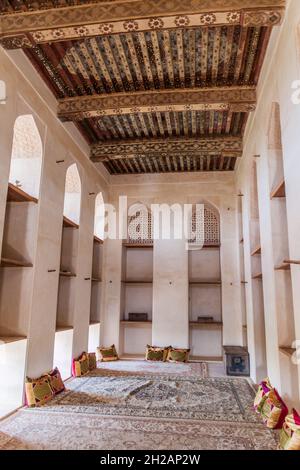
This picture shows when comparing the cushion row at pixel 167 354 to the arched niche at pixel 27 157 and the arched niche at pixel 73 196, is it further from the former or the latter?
the arched niche at pixel 27 157

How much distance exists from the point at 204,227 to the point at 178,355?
3117 mm

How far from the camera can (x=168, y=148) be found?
705 centimetres

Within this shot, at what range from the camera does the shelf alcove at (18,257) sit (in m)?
4.42

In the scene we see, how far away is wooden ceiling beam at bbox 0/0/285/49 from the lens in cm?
365

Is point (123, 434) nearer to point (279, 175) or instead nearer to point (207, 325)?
point (279, 175)

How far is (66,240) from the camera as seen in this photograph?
21.2ft

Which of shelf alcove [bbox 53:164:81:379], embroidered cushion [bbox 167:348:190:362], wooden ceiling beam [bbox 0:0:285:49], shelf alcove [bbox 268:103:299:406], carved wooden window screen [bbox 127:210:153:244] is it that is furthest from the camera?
carved wooden window screen [bbox 127:210:153:244]

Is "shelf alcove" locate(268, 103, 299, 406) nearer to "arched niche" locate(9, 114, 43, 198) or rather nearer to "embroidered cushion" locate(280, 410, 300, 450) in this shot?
"embroidered cushion" locate(280, 410, 300, 450)

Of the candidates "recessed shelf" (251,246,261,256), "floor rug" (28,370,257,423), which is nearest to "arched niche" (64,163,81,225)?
"floor rug" (28,370,257,423)

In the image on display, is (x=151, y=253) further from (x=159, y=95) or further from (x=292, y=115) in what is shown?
(x=292, y=115)

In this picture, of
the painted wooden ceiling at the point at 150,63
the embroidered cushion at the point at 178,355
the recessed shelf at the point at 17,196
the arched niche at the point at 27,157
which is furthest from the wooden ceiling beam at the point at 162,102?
the embroidered cushion at the point at 178,355

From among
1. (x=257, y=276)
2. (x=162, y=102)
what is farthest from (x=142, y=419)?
(x=162, y=102)

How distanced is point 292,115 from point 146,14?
6.29ft

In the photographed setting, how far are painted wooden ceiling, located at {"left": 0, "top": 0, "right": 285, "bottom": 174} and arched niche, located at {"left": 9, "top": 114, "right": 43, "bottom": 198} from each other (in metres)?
0.82
